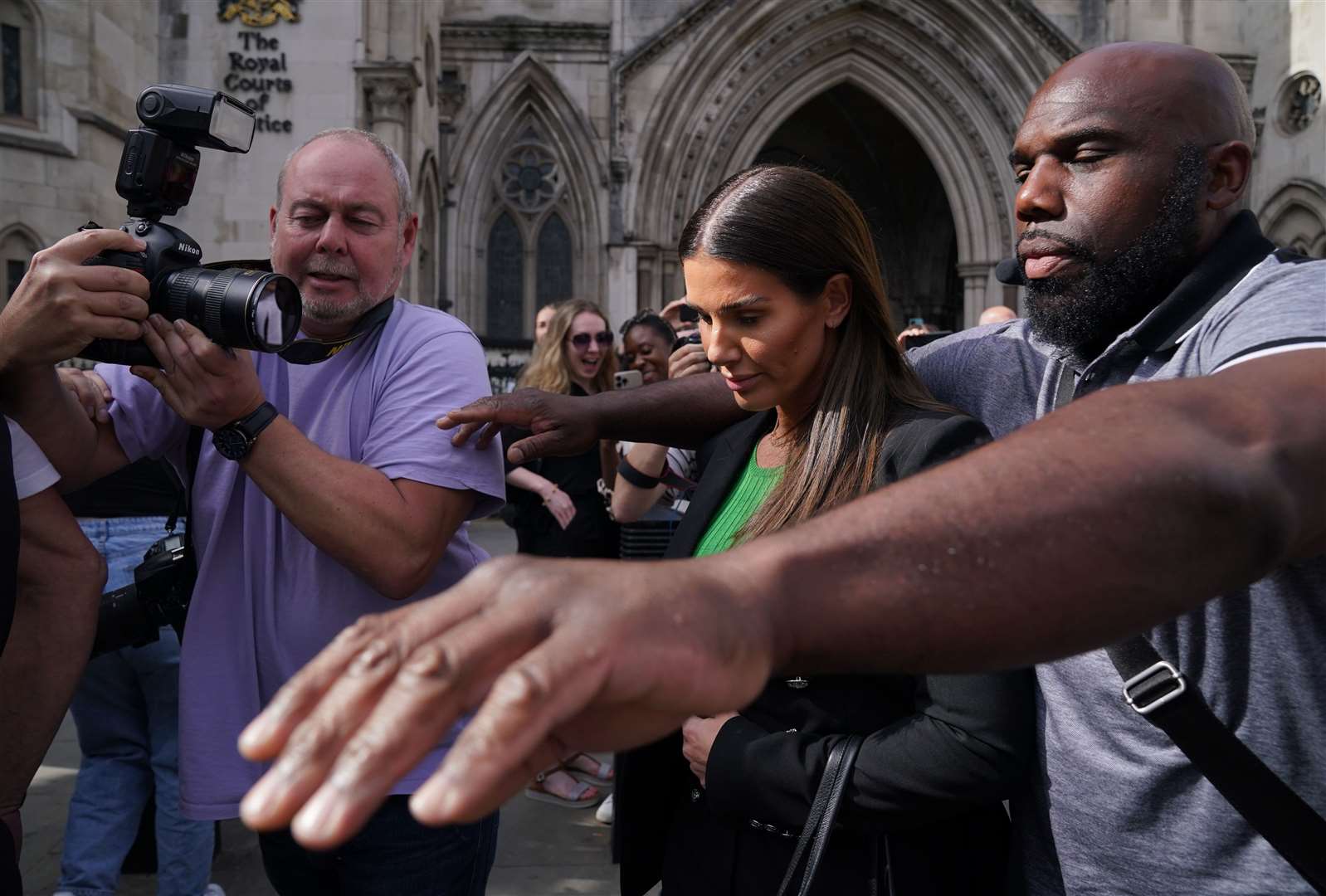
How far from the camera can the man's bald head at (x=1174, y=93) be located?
1.35 m

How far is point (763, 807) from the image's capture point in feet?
5.03

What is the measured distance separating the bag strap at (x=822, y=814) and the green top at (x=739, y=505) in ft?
1.29

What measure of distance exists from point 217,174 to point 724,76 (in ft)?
22.9

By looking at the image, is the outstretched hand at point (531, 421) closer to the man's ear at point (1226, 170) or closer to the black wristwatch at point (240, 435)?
the black wristwatch at point (240, 435)

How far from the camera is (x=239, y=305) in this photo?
1.57 m

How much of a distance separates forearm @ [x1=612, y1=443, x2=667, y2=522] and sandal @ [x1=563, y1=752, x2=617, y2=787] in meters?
1.87

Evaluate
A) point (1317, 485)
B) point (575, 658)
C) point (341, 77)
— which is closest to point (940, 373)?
point (1317, 485)

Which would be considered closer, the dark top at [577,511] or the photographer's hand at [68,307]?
the photographer's hand at [68,307]

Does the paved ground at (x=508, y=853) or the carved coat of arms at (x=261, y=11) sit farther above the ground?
the carved coat of arms at (x=261, y=11)

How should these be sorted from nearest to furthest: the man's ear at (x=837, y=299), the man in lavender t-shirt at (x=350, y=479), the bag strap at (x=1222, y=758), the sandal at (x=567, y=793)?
the bag strap at (x=1222, y=758) → the man's ear at (x=837, y=299) → the man in lavender t-shirt at (x=350, y=479) → the sandal at (x=567, y=793)

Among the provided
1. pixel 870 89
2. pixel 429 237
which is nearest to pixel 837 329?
pixel 429 237

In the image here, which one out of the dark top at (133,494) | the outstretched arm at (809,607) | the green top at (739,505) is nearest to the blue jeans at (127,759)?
the dark top at (133,494)

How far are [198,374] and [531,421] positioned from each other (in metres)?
0.58

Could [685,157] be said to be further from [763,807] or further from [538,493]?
[763,807]
